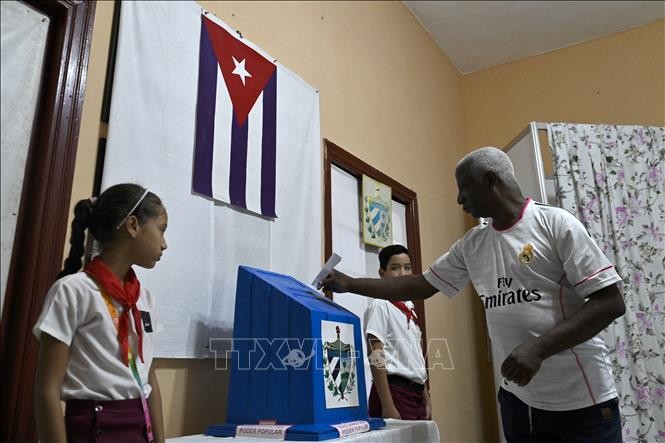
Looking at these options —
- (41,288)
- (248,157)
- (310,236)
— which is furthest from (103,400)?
(310,236)

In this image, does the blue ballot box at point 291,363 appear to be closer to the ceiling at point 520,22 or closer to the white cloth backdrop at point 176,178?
the white cloth backdrop at point 176,178

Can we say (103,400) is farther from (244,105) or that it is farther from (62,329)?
(244,105)

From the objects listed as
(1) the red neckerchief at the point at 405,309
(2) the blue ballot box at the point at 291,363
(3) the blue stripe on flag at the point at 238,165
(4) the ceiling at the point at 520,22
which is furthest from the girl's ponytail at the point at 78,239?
(4) the ceiling at the point at 520,22

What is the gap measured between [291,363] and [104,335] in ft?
1.76

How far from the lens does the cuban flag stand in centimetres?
179

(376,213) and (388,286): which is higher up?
(376,213)

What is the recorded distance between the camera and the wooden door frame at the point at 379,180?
7.84 feet

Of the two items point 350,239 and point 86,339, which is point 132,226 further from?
point 350,239

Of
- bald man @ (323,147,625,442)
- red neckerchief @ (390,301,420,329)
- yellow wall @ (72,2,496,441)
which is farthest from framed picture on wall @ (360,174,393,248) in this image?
bald man @ (323,147,625,442)

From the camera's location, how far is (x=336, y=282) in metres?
1.81

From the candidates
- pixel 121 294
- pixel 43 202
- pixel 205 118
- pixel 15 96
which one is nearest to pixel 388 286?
pixel 205 118

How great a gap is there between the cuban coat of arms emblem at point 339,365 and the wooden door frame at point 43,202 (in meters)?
0.70

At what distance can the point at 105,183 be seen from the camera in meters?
1.41

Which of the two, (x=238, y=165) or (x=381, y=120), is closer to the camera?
(x=238, y=165)
